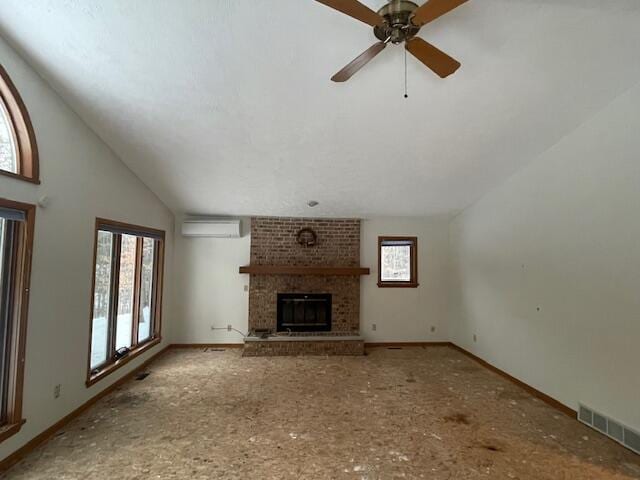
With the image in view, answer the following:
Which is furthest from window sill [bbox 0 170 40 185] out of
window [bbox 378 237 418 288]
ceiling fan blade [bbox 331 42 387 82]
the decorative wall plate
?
window [bbox 378 237 418 288]

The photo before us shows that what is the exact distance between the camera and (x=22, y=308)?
2.35 meters

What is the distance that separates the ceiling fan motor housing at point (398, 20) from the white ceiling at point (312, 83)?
42cm

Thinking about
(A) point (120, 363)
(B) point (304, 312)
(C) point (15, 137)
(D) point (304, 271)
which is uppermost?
(C) point (15, 137)

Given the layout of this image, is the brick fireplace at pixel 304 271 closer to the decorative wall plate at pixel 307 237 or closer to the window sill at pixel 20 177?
the decorative wall plate at pixel 307 237

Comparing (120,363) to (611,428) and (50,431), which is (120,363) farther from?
(611,428)

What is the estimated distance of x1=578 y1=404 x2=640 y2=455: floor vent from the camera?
2.52 metres

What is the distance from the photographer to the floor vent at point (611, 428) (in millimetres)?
2520

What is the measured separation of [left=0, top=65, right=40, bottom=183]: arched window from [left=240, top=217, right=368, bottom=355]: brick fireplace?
10.3ft

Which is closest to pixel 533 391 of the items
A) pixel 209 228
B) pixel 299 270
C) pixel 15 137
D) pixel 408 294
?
pixel 408 294

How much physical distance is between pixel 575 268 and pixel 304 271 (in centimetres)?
353

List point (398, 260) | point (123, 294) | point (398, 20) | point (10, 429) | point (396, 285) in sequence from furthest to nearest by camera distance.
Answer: point (398, 260)
point (396, 285)
point (123, 294)
point (10, 429)
point (398, 20)

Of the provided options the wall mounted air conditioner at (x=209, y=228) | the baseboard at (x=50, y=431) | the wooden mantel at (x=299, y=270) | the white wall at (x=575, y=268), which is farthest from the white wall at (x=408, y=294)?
the baseboard at (x=50, y=431)

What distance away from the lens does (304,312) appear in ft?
17.9

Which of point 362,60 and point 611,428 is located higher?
point 362,60
